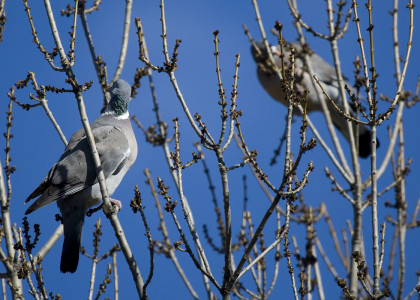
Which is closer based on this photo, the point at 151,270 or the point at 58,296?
the point at 151,270

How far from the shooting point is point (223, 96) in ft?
9.21

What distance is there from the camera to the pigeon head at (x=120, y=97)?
4.02m

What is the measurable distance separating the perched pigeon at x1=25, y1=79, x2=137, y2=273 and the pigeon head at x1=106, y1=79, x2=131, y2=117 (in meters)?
0.17

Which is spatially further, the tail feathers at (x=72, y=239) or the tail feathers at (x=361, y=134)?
the tail feathers at (x=361, y=134)

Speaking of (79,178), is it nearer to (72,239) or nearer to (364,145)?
(72,239)

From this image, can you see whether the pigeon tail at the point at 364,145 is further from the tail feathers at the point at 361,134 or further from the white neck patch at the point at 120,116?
the white neck patch at the point at 120,116

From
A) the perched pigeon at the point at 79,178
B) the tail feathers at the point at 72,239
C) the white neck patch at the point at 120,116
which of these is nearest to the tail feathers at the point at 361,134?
the white neck patch at the point at 120,116

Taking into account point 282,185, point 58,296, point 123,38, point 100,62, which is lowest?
point 58,296

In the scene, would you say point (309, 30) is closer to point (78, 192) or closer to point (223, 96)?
point (223, 96)

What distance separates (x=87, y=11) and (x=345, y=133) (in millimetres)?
4188

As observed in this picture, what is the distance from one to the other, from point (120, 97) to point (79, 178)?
0.76 m

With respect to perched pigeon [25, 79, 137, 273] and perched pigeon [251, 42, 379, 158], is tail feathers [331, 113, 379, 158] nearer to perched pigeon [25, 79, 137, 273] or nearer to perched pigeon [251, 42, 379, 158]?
perched pigeon [251, 42, 379, 158]

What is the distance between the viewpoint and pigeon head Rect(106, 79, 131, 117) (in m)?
4.02

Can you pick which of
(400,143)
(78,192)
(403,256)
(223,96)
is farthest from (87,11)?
(403,256)
